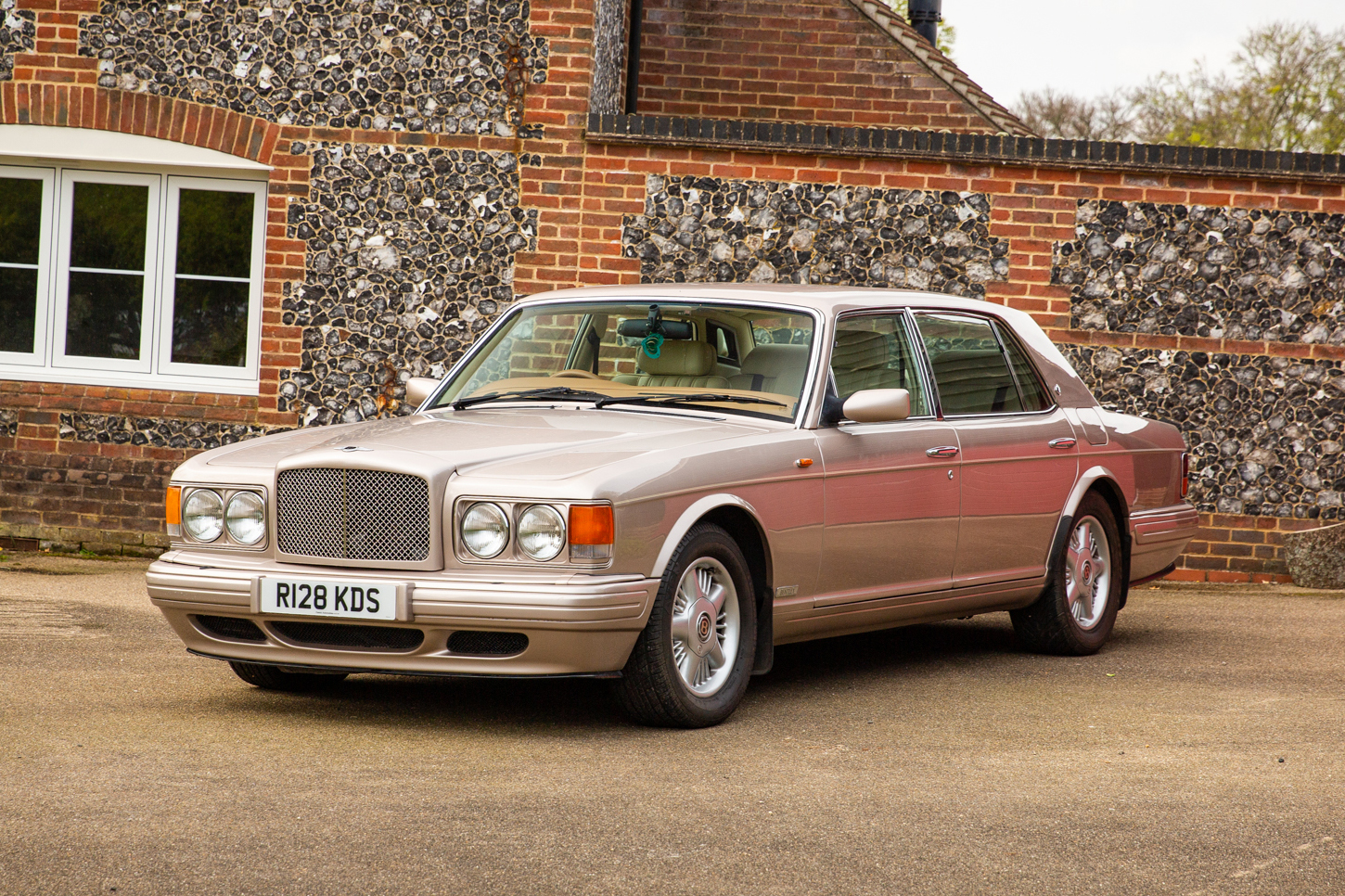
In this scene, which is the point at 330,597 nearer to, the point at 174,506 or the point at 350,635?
the point at 350,635

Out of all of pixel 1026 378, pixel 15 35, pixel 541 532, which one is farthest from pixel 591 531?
pixel 15 35

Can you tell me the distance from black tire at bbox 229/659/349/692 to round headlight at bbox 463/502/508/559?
1.17 m

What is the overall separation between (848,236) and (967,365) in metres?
3.83

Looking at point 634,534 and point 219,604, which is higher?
point 634,534

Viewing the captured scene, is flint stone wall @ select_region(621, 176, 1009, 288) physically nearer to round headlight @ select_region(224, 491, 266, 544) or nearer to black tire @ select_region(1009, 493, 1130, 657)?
black tire @ select_region(1009, 493, 1130, 657)

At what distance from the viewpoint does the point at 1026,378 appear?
762 centimetres

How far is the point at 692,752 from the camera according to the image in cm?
518

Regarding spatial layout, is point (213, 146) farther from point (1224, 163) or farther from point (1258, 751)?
point (1258, 751)

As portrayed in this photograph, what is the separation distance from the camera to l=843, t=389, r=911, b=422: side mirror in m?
6.15

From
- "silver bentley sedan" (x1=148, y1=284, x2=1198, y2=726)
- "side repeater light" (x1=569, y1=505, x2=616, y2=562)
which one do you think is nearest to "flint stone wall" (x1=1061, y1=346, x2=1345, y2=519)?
"silver bentley sedan" (x1=148, y1=284, x2=1198, y2=726)

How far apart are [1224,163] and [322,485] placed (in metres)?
7.51

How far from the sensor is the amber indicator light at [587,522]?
5137 mm

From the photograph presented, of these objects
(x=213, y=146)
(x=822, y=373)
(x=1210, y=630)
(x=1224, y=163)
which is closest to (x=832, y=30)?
(x=1224, y=163)

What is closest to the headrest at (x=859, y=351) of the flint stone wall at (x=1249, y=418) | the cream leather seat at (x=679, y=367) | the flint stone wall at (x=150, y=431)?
the cream leather seat at (x=679, y=367)
